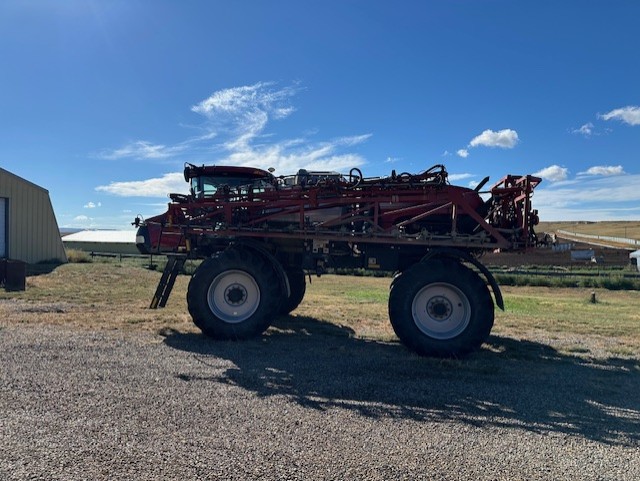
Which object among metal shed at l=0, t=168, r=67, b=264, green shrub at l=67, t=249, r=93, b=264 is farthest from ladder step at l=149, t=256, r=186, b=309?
green shrub at l=67, t=249, r=93, b=264

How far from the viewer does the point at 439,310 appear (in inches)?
285

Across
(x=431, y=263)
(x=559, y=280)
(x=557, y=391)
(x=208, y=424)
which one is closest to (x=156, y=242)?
(x=431, y=263)

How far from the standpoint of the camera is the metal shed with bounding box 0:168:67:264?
21094 millimetres

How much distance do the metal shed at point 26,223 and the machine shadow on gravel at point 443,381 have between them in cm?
1692

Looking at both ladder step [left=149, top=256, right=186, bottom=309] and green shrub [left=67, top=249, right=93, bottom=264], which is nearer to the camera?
ladder step [left=149, top=256, right=186, bottom=309]

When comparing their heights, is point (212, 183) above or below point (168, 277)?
above

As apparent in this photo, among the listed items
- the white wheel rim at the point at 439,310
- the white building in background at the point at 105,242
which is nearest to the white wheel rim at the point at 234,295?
the white wheel rim at the point at 439,310

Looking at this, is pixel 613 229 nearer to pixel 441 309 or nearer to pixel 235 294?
pixel 441 309

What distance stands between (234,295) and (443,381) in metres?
3.58

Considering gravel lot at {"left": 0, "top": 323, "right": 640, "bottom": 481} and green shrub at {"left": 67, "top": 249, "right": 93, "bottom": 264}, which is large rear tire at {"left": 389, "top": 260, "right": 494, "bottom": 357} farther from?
green shrub at {"left": 67, "top": 249, "right": 93, "bottom": 264}

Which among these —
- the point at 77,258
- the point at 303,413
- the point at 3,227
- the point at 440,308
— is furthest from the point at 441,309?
the point at 77,258

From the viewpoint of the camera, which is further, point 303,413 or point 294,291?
point 294,291

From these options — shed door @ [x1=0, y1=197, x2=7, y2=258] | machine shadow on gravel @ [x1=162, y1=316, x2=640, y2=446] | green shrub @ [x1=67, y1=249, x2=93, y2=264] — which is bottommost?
machine shadow on gravel @ [x1=162, y1=316, x2=640, y2=446]

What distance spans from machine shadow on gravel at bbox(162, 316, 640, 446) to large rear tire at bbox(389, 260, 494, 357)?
29 cm
